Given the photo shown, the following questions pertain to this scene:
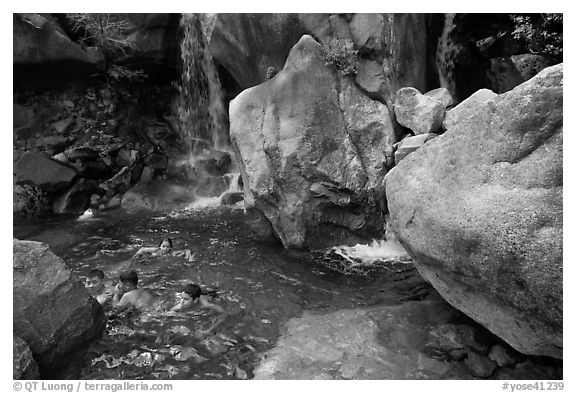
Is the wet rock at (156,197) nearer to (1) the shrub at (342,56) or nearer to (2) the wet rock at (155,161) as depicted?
(2) the wet rock at (155,161)

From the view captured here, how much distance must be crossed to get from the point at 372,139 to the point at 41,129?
46.6ft

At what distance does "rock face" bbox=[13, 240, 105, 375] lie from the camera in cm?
582

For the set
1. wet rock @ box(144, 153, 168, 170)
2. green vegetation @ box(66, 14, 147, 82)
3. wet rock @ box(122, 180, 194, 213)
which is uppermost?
green vegetation @ box(66, 14, 147, 82)

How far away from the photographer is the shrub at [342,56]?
1080 cm

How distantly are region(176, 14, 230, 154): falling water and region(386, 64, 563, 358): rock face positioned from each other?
12.9m

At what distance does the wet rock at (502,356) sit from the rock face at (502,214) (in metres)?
0.48

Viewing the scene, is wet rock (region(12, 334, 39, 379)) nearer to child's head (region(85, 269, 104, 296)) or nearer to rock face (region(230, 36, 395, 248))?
child's head (region(85, 269, 104, 296))

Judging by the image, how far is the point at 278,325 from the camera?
7.41m

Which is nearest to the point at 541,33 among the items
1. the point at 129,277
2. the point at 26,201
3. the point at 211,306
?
the point at 211,306

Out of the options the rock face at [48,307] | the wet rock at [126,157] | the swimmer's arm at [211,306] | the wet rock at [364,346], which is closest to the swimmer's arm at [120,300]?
the rock face at [48,307]

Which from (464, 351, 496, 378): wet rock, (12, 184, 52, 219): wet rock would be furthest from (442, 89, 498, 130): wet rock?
(12, 184, 52, 219): wet rock

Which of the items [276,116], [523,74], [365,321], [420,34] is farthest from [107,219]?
[523,74]

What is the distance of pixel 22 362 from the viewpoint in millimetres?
5332

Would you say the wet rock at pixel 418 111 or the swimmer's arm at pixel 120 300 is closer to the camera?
the swimmer's arm at pixel 120 300
